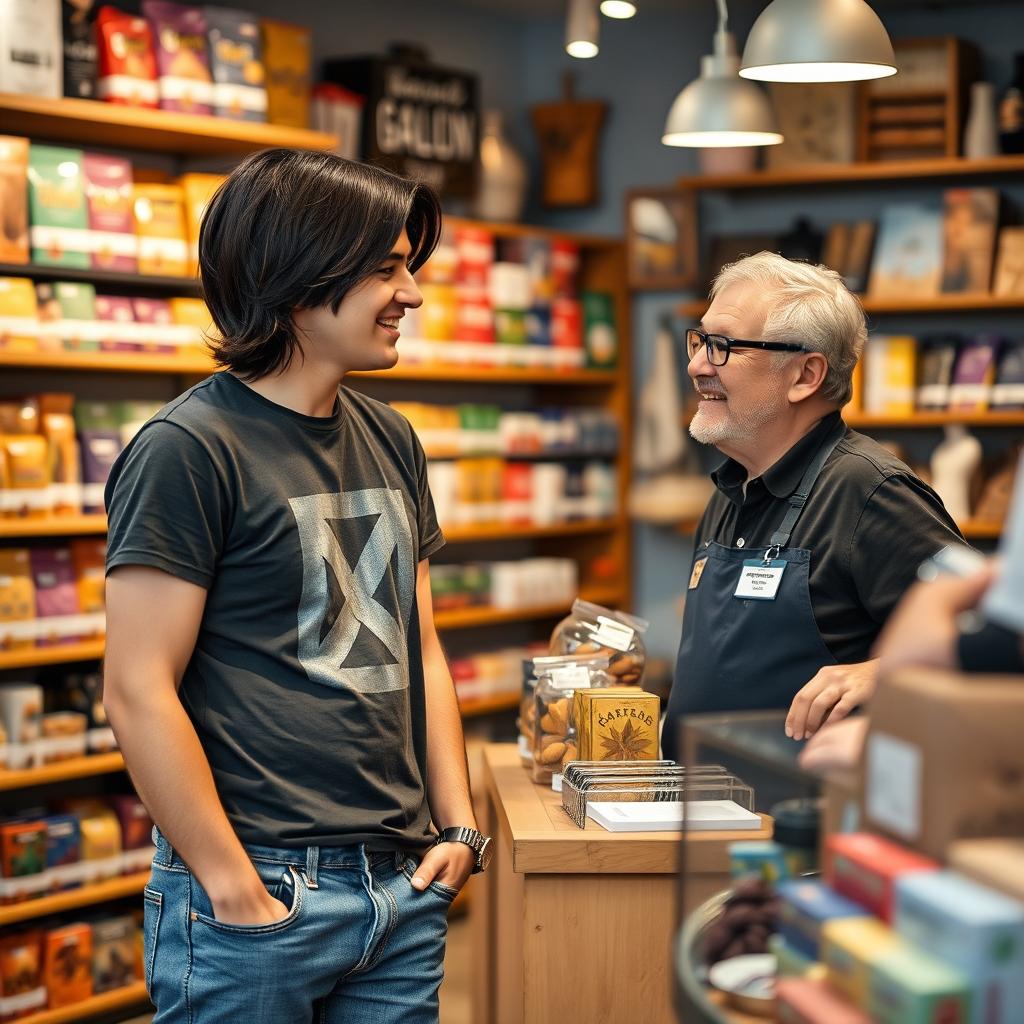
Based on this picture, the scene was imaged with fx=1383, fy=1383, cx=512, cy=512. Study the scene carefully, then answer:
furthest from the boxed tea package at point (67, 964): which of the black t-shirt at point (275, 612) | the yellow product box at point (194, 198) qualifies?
the black t-shirt at point (275, 612)

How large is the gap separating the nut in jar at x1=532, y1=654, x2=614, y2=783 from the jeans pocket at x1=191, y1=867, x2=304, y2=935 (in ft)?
2.30

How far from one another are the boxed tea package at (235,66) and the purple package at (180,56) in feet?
0.10

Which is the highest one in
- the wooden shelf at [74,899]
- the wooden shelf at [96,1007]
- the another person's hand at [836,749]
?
the another person's hand at [836,749]

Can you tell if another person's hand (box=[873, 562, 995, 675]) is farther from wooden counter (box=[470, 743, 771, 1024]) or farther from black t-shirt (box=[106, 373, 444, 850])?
wooden counter (box=[470, 743, 771, 1024])

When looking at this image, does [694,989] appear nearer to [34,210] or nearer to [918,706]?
[918,706]

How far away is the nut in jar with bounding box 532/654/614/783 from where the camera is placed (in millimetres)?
2418

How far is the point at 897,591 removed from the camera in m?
2.29

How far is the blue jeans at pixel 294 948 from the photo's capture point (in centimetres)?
179

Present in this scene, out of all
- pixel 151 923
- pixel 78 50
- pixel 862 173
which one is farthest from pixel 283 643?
pixel 862 173

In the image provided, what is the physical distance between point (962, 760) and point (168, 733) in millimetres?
1055

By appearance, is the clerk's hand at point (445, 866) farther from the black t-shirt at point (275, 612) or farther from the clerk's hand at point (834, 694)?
the clerk's hand at point (834, 694)

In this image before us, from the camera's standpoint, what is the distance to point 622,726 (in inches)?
90.4

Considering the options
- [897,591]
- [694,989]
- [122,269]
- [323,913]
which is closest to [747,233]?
[122,269]

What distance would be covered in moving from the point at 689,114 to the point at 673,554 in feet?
9.49
